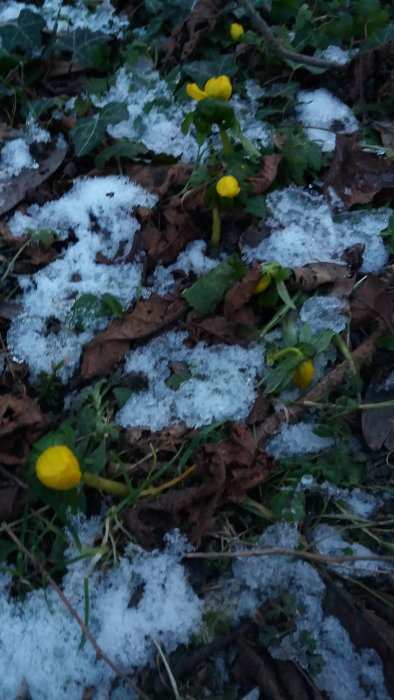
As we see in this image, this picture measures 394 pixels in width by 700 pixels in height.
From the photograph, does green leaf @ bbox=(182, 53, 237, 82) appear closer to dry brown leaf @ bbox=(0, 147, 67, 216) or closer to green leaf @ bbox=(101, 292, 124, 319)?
dry brown leaf @ bbox=(0, 147, 67, 216)

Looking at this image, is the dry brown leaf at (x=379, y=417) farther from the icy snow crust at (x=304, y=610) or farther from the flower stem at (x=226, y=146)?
the flower stem at (x=226, y=146)

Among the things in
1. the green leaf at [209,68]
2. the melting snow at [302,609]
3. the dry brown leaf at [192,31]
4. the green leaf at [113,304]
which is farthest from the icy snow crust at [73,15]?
the melting snow at [302,609]

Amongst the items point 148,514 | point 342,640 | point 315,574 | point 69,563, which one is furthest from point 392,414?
point 69,563

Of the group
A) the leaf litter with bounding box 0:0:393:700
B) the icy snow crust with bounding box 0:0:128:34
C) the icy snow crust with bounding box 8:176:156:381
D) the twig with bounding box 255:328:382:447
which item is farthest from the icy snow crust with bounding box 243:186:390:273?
the icy snow crust with bounding box 0:0:128:34

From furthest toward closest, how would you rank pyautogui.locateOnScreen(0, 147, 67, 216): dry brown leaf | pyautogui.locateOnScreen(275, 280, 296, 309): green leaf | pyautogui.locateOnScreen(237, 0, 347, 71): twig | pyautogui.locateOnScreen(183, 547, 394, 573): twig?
1. pyautogui.locateOnScreen(237, 0, 347, 71): twig
2. pyautogui.locateOnScreen(0, 147, 67, 216): dry brown leaf
3. pyautogui.locateOnScreen(275, 280, 296, 309): green leaf
4. pyautogui.locateOnScreen(183, 547, 394, 573): twig

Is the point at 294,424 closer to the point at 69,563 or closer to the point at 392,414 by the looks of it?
the point at 392,414

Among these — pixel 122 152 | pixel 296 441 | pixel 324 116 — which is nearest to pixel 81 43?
pixel 122 152

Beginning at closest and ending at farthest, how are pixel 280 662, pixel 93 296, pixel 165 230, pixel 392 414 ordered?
pixel 280 662, pixel 392 414, pixel 93 296, pixel 165 230
